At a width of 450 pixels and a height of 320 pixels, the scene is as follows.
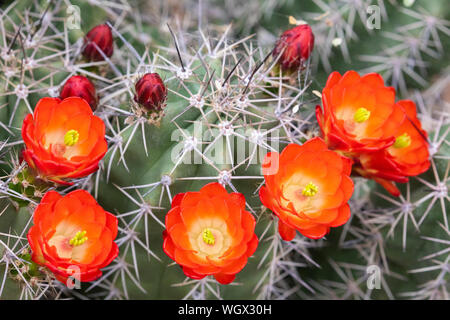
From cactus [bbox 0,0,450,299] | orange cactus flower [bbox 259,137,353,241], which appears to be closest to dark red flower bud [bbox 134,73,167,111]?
cactus [bbox 0,0,450,299]

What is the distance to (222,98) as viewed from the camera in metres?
1.04

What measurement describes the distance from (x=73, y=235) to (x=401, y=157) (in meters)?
0.70

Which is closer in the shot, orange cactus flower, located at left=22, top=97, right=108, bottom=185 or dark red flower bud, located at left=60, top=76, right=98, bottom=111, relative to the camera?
orange cactus flower, located at left=22, top=97, right=108, bottom=185

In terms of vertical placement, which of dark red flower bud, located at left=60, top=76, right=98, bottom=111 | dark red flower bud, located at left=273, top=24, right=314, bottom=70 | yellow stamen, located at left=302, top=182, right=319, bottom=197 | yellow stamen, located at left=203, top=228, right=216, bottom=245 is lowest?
yellow stamen, located at left=203, top=228, right=216, bottom=245

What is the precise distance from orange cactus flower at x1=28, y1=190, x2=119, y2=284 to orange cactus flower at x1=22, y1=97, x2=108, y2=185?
53 millimetres

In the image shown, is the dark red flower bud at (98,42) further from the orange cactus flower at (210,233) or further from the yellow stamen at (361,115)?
the yellow stamen at (361,115)

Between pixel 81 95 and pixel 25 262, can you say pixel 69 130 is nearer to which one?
pixel 81 95

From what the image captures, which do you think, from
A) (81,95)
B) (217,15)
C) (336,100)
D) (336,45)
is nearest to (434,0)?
(336,45)

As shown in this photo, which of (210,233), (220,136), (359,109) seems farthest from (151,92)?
(359,109)

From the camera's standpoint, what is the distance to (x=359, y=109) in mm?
1051

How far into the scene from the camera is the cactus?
3.31 ft

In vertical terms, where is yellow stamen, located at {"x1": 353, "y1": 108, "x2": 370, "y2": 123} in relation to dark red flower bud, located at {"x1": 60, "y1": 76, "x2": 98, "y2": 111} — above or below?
below

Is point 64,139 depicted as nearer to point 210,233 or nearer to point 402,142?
point 210,233

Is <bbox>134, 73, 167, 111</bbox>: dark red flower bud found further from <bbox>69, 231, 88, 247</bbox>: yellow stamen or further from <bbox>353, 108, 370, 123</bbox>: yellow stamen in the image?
<bbox>353, 108, 370, 123</bbox>: yellow stamen
